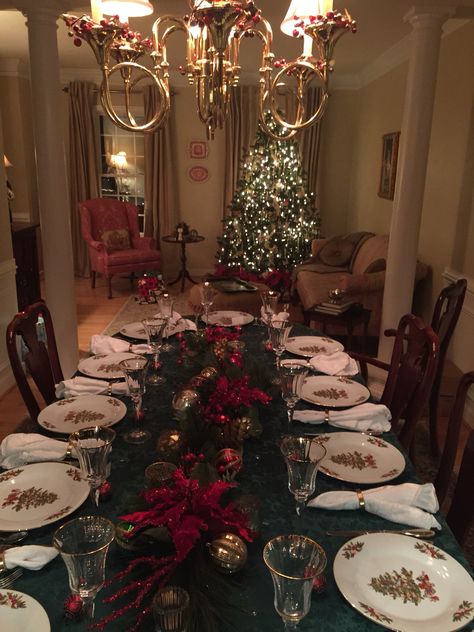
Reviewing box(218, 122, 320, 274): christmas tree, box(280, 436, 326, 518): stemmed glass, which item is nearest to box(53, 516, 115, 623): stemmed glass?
box(280, 436, 326, 518): stemmed glass

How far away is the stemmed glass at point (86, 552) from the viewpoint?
0.83 m

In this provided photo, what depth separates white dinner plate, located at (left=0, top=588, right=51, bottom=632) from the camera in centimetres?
86

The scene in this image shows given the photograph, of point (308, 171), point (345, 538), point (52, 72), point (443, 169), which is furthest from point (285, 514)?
point (308, 171)

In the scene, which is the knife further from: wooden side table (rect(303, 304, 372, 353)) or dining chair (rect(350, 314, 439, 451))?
wooden side table (rect(303, 304, 372, 353))

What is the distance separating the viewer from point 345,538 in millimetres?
1097

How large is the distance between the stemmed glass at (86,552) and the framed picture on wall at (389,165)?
470 centimetres

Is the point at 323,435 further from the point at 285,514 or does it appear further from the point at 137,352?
the point at 137,352

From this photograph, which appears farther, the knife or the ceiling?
the ceiling

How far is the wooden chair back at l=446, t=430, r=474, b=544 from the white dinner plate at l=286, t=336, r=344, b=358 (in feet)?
2.87

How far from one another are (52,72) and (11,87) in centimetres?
380

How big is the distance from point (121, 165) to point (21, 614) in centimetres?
691

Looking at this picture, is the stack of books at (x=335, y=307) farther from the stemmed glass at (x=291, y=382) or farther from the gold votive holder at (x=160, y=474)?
the gold votive holder at (x=160, y=474)

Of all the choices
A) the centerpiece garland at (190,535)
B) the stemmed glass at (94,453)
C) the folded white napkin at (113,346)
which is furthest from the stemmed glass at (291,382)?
the folded white napkin at (113,346)

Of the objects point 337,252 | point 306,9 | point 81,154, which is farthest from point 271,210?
point 306,9
